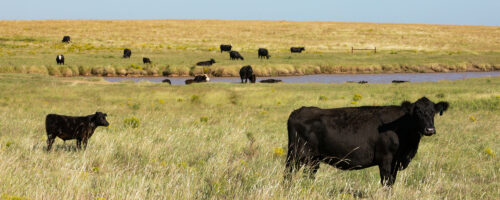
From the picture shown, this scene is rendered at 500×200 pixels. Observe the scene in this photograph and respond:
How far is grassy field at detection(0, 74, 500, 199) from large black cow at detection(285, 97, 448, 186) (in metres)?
0.32

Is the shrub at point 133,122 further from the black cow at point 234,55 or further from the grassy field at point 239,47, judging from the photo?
the black cow at point 234,55

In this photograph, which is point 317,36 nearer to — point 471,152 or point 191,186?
point 471,152

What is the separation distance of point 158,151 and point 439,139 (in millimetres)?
7739

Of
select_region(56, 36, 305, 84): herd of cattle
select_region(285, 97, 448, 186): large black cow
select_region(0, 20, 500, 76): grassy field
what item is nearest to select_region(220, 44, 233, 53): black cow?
select_region(56, 36, 305, 84): herd of cattle

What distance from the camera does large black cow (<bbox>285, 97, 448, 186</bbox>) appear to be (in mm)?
7086

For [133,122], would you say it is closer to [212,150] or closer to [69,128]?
[69,128]

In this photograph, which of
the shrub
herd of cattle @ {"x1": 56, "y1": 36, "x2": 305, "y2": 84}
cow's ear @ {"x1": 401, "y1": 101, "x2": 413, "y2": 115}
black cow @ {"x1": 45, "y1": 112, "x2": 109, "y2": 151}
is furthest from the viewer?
herd of cattle @ {"x1": 56, "y1": 36, "x2": 305, "y2": 84}

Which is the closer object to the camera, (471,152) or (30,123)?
(471,152)

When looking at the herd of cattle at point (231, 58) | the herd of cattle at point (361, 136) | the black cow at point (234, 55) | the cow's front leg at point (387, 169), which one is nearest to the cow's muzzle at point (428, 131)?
the herd of cattle at point (361, 136)

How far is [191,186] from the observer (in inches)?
237

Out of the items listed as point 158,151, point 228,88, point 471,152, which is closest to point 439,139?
point 471,152

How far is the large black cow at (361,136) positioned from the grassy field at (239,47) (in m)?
36.8

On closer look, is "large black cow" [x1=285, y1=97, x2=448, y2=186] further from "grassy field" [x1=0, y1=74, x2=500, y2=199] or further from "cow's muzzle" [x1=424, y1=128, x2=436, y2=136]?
"grassy field" [x1=0, y1=74, x2=500, y2=199]

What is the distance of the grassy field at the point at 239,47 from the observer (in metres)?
45.1
